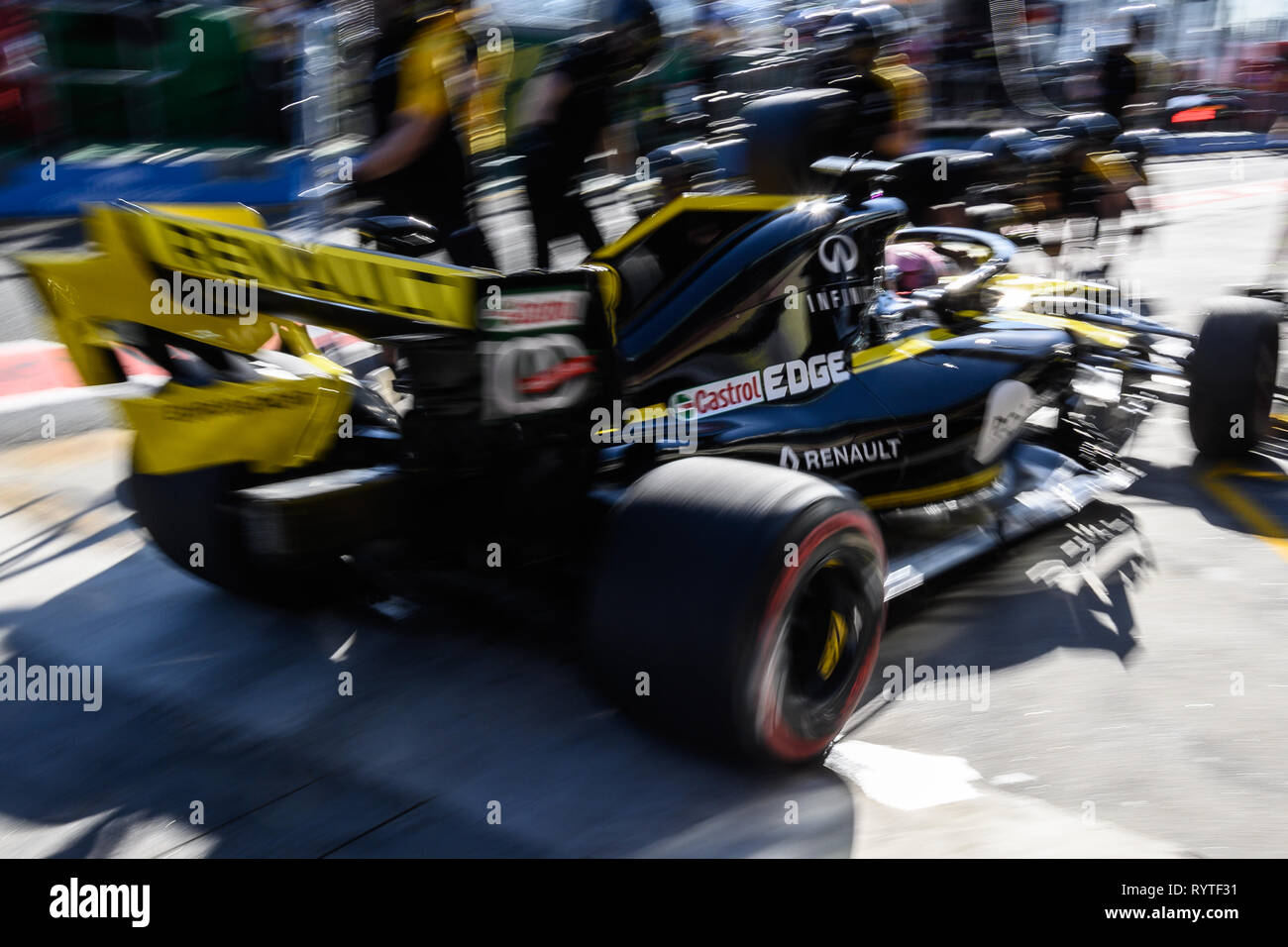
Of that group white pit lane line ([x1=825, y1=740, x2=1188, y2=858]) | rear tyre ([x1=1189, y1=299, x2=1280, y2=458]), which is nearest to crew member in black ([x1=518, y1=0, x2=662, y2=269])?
rear tyre ([x1=1189, y1=299, x2=1280, y2=458])

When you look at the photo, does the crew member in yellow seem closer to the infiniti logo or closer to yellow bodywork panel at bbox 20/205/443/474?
the infiniti logo

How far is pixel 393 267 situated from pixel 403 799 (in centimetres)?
120

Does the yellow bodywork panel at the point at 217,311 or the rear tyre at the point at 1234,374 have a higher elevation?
the yellow bodywork panel at the point at 217,311

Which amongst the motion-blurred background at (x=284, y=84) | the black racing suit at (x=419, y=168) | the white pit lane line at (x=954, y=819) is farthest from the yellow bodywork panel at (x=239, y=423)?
the motion-blurred background at (x=284, y=84)

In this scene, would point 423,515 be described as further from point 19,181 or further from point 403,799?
point 19,181

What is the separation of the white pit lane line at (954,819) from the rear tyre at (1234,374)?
9.88 ft

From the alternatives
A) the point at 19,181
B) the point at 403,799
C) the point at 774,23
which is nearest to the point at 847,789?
the point at 403,799

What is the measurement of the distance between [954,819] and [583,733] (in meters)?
0.91

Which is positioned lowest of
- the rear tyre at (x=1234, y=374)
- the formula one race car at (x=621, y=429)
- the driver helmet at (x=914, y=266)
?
the rear tyre at (x=1234, y=374)

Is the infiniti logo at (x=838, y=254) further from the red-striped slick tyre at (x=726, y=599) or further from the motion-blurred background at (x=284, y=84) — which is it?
the motion-blurred background at (x=284, y=84)

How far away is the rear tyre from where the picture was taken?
5.23 m

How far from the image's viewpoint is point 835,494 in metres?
2.91

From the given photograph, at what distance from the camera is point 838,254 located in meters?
3.88

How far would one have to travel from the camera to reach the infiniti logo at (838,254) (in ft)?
12.6
